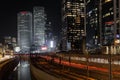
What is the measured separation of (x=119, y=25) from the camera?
138 metres

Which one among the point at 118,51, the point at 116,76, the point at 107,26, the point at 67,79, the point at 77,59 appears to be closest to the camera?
the point at 116,76

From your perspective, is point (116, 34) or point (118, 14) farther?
point (118, 14)


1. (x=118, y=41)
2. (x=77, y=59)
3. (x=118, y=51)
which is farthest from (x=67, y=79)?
(x=118, y=41)

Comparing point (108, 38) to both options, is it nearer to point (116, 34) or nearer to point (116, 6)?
point (116, 6)

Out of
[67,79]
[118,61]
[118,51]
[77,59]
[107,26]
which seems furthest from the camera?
[107,26]

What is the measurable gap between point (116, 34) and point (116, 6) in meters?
21.1

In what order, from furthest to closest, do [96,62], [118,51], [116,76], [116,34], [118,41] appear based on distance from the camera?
[116,34], [118,41], [118,51], [96,62], [116,76]

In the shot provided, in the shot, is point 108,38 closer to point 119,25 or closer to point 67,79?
point 119,25

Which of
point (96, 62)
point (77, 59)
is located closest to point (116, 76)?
point (96, 62)

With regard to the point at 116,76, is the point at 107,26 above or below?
above

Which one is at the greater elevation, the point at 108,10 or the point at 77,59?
the point at 108,10

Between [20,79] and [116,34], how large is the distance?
71.3m

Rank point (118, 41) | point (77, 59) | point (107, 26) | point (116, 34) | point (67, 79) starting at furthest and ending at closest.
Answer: point (107, 26) → point (116, 34) → point (118, 41) → point (77, 59) → point (67, 79)

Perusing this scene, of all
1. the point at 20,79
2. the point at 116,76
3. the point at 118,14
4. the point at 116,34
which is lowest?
the point at 20,79
